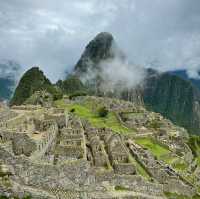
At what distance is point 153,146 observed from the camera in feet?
237

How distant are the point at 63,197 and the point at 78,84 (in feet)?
535

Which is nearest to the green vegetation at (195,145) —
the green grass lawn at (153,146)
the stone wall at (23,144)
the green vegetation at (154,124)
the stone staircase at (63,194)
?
the green vegetation at (154,124)

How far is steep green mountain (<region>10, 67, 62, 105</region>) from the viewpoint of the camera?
5969 inches

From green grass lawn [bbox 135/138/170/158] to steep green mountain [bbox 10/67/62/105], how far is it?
75.3 metres

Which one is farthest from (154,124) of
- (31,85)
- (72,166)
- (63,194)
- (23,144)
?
(63,194)

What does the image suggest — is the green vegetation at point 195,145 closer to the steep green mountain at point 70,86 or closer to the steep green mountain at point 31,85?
the steep green mountain at point 31,85

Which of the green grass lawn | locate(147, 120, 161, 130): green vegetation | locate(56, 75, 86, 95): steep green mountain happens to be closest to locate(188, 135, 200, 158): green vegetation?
locate(147, 120, 161, 130): green vegetation

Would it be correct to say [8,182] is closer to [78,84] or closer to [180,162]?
[180,162]

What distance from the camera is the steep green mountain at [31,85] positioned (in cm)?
15162

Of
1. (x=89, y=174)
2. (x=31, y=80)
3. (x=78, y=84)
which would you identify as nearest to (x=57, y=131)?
(x=89, y=174)

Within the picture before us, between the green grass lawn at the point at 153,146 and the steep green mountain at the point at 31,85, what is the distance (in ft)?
247

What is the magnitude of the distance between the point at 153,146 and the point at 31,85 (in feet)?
311

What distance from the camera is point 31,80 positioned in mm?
164750

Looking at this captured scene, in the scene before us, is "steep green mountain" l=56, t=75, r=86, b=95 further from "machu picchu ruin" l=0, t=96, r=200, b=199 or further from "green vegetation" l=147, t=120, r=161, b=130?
"machu picchu ruin" l=0, t=96, r=200, b=199
